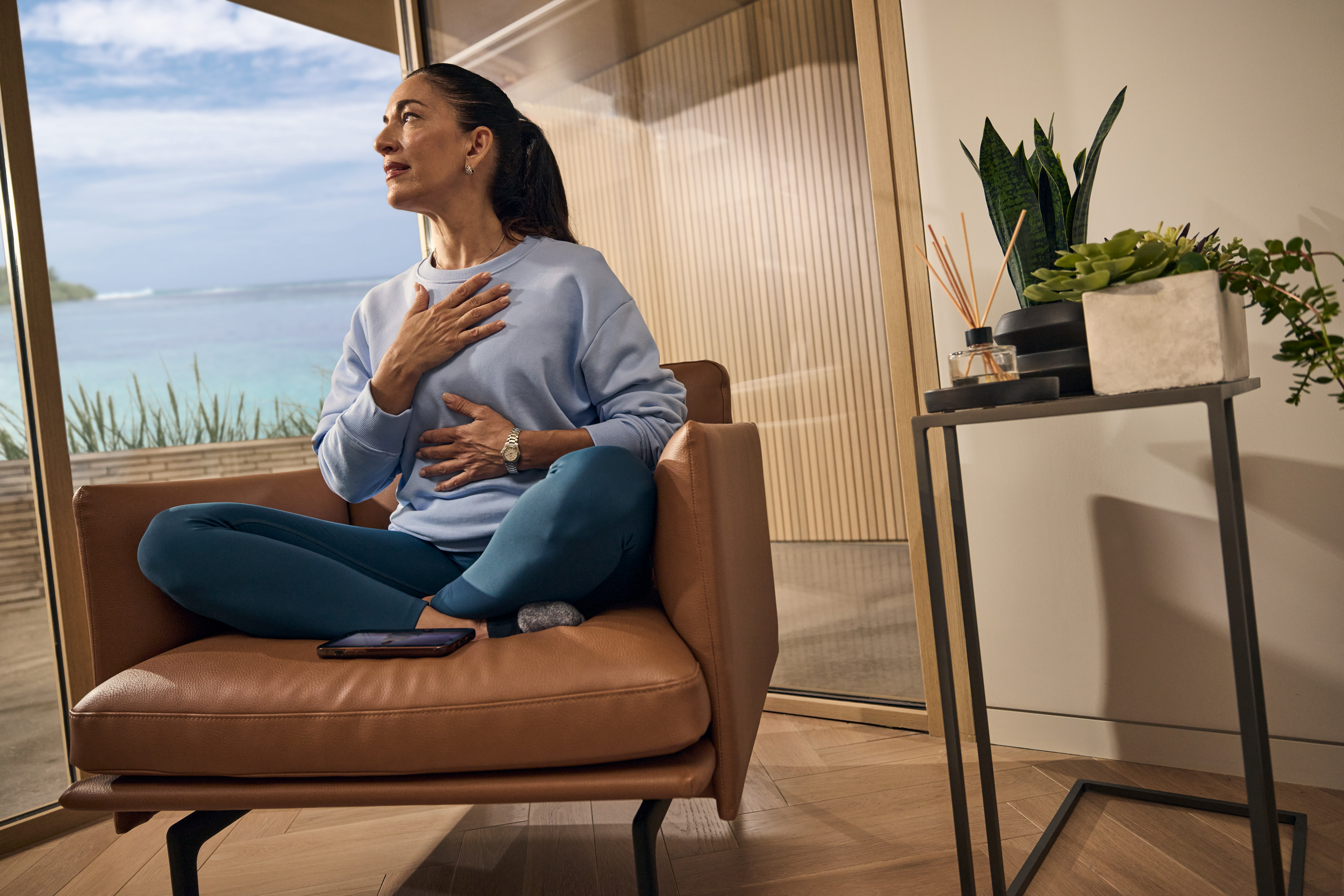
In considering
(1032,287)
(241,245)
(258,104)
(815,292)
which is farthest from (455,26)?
(1032,287)

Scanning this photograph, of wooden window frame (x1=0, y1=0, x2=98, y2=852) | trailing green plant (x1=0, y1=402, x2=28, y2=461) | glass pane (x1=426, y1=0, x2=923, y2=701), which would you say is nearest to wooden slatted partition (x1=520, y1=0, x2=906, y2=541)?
glass pane (x1=426, y1=0, x2=923, y2=701)

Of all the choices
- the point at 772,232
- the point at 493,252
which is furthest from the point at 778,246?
the point at 493,252

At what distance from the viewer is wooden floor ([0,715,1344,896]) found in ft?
3.69

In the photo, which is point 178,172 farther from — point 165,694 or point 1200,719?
point 1200,719

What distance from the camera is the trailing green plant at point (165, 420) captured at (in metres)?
1.70

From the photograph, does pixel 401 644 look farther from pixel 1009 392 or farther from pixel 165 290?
pixel 165 290

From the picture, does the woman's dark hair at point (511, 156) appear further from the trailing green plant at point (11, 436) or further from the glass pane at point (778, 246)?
the trailing green plant at point (11, 436)

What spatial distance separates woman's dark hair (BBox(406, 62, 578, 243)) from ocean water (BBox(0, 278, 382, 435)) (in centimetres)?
92

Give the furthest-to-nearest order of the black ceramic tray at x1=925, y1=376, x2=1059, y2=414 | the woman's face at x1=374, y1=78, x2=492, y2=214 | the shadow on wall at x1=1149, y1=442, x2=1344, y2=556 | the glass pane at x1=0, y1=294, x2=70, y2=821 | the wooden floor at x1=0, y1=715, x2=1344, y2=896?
the glass pane at x1=0, y1=294, x2=70, y2=821, the woman's face at x1=374, y1=78, x2=492, y2=214, the shadow on wall at x1=1149, y1=442, x2=1344, y2=556, the wooden floor at x1=0, y1=715, x2=1344, y2=896, the black ceramic tray at x1=925, y1=376, x2=1059, y2=414

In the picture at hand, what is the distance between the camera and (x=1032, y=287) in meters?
1.06

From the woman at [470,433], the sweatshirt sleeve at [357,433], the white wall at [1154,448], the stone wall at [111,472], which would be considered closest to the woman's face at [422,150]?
the woman at [470,433]

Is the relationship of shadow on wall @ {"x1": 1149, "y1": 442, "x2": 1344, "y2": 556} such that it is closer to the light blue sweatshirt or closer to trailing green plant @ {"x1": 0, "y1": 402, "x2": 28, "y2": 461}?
the light blue sweatshirt

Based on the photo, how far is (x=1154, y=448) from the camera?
136cm

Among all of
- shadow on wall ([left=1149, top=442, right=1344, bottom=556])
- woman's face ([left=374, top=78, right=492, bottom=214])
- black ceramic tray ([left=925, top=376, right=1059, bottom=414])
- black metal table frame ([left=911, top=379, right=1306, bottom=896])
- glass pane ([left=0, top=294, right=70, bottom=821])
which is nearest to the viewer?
black metal table frame ([left=911, top=379, right=1306, bottom=896])
